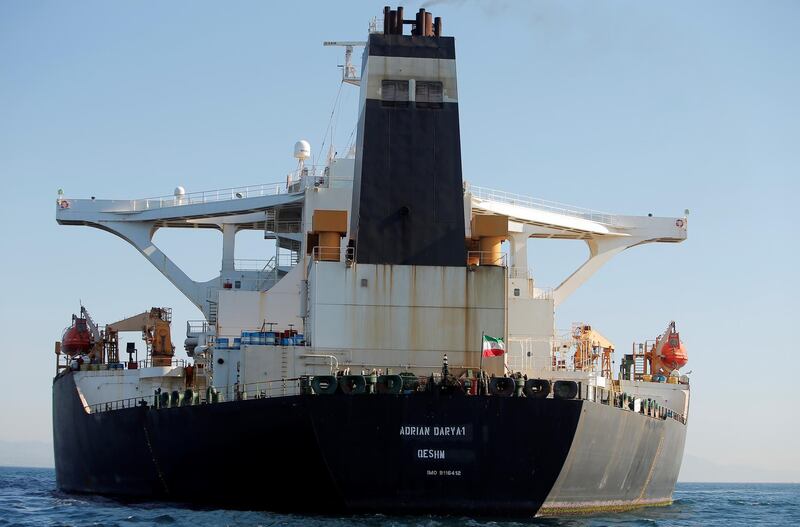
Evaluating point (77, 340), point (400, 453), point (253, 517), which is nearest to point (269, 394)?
point (253, 517)

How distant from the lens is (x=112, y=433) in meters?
35.6

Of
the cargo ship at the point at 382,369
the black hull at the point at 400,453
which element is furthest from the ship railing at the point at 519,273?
the black hull at the point at 400,453

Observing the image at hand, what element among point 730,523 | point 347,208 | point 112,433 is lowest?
point 730,523

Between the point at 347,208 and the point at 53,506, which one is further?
the point at 347,208

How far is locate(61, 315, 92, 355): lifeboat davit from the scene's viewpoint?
1821 inches

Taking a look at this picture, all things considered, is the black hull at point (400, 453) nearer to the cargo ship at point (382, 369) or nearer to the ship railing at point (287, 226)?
the cargo ship at point (382, 369)

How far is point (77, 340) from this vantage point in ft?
152

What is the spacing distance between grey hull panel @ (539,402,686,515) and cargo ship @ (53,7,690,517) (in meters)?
0.07

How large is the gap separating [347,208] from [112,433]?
372 inches

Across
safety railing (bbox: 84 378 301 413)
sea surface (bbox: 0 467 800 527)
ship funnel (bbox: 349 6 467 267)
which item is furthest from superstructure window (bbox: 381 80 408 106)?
sea surface (bbox: 0 467 800 527)

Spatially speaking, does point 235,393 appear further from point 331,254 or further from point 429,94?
point 429,94

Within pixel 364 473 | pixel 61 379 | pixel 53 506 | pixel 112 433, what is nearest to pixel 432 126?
pixel 364 473

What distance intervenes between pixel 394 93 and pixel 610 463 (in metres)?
10.9

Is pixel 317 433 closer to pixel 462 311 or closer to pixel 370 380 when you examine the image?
pixel 370 380
